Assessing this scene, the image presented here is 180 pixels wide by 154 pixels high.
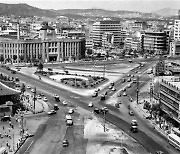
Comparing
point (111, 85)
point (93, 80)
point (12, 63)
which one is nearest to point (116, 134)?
point (111, 85)

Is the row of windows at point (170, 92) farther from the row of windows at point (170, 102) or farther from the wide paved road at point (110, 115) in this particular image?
the wide paved road at point (110, 115)

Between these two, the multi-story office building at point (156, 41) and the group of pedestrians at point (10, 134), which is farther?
the multi-story office building at point (156, 41)

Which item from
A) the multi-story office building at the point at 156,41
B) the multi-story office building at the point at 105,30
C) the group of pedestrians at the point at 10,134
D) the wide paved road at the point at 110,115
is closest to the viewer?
the group of pedestrians at the point at 10,134

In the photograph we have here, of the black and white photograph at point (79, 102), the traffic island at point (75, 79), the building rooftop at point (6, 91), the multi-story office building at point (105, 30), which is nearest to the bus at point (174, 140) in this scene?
the black and white photograph at point (79, 102)

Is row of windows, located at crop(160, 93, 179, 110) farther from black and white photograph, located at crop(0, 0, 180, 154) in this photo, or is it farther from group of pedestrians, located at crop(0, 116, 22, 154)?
group of pedestrians, located at crop(0, 116, 22, 154)

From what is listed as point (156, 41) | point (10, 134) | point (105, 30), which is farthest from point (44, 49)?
point (10, 134)

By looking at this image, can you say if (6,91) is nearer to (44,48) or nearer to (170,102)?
(170,102)

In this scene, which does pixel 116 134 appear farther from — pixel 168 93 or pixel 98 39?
pixel 98 39
